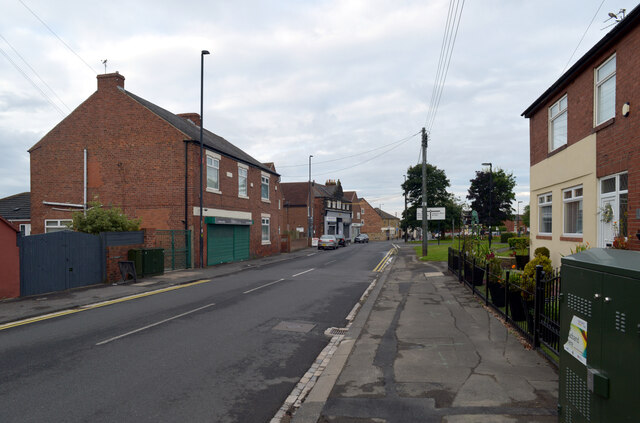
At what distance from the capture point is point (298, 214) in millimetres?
58312

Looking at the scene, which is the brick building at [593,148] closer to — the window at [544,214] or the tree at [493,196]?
the window at [544,214]

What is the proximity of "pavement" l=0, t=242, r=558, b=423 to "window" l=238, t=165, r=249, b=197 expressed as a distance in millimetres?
17379

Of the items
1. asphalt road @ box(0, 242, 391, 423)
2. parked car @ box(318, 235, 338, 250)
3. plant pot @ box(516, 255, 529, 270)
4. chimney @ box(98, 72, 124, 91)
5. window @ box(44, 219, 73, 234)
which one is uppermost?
chimney @ box(98, 72, 124, 91)

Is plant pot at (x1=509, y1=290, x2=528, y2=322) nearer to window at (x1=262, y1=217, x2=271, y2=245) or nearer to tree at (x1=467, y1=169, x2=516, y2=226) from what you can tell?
window at (x1=262, y1=217, x2=271, y2=245)

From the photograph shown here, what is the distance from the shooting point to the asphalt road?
4570 mm

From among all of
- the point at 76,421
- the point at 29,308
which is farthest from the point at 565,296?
the point at 29,308

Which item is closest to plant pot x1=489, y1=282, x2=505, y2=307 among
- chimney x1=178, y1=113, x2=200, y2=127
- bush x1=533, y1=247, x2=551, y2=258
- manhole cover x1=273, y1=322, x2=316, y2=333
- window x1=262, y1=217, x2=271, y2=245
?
manhole cover x1=273, y1=322, x2=316, y2=333

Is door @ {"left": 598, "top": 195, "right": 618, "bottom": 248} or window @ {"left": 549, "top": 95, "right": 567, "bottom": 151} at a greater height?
window @ {"left": 549, "top": 95, "right": 567, "bottom": 151}

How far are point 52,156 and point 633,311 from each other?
27.6 metres

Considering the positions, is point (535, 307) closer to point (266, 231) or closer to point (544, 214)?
point (544, 214)

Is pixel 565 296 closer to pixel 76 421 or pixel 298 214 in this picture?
pixel 76 421

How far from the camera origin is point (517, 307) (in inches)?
297

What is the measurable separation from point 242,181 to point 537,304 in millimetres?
23809

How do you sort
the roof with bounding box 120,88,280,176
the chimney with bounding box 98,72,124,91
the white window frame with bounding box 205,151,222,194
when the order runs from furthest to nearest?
the white window frame with bounding box 205,151,222,194
the roof with bounding box 120,88,280,176
the chimney with bounding box 98,72,124,91
